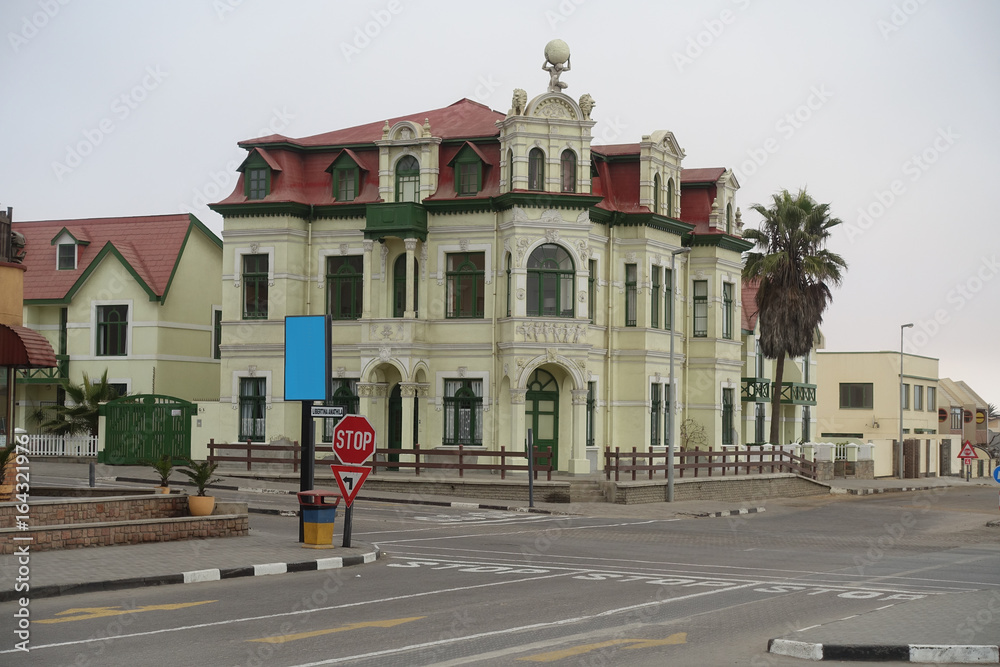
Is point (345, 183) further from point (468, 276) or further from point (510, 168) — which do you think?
point (510, 168)

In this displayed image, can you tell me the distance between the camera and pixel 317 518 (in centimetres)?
1977

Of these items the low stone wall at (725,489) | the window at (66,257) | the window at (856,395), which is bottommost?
the low stone wall at (725,489)

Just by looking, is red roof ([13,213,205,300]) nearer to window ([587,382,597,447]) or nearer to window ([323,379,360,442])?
window ([323,379,360,442])

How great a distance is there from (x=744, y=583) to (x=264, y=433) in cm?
2671

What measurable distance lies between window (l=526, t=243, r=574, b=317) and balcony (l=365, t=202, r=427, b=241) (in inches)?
159

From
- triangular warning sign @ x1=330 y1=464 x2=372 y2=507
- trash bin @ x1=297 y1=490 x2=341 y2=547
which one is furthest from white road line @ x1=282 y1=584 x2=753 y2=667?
trash bin @ x1=297 y1=490 x2=341 y2=547

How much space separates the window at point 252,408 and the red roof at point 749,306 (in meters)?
25.5

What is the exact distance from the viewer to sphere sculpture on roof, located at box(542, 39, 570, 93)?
39.6 meters

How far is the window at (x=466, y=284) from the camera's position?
39188 millimetres

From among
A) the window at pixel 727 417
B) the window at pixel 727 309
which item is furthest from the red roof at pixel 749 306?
the window at pixel 727 417

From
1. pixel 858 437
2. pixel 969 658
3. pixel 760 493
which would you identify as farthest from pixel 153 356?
pixel 858 437

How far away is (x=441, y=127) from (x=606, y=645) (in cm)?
3253

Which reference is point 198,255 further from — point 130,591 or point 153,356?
point 130,591

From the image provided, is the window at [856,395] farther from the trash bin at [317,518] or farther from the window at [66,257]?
the trash bin at [317,518]
